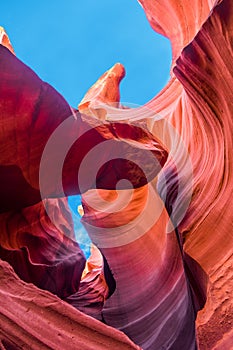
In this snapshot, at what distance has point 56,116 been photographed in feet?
5.35

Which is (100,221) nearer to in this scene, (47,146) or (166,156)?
(166,156)

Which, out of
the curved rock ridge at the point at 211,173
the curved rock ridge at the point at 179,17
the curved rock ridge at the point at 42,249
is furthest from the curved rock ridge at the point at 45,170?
the curved rock ridge at the point at 179,17

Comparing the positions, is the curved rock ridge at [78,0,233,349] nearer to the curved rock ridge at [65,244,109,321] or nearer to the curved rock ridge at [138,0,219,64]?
the curved rock ridge at [65,244,109,321]

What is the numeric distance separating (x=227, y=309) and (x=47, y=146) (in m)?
0.96

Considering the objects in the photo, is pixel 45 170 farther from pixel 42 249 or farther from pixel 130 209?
pixel 130 209

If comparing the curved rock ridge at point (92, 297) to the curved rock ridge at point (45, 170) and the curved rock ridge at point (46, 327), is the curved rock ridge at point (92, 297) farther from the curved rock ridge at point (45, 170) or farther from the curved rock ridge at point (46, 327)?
the curved rock ridge at point (46, 327)

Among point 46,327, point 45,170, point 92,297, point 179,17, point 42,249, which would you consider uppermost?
point 179,17

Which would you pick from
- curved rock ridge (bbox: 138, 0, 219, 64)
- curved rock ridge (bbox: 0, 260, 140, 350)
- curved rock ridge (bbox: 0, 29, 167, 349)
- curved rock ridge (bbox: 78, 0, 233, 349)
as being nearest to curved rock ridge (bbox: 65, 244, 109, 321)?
curved rock ridge (bbox: 0, 29, 167, 349)

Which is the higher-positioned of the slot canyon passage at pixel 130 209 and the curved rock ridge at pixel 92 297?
the slot canyon passage at pixel 130 209

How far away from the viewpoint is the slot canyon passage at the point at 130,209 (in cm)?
94

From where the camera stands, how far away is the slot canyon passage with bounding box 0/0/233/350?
3.10 feet

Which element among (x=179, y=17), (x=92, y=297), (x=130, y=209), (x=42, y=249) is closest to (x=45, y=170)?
(x=42, y=249)

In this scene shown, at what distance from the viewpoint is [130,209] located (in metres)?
2.71

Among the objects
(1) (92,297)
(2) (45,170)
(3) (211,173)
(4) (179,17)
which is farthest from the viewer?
(4) (179,17)
